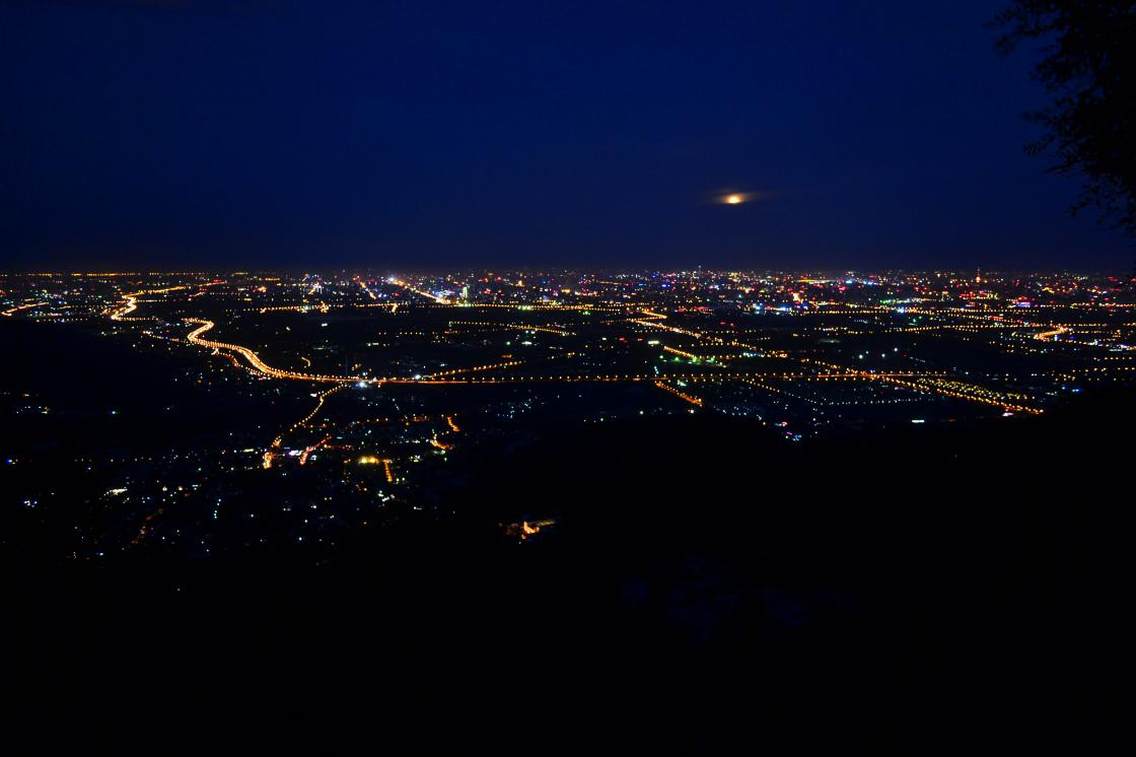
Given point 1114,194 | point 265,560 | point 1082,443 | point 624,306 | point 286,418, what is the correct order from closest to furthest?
1. point 1082,443
2. point 1114,194
3. point 265,560
4. point 286,418
5. point 624,306

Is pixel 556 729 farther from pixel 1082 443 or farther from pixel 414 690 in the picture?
pixel 1082 443

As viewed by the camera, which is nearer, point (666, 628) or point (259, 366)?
point (666, 628)

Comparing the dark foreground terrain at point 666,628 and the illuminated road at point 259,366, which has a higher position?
the dark foreground terrain at point 666,628

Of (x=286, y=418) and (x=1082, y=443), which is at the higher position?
(x=1082, y=443)

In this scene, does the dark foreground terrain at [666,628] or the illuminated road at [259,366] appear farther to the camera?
the illuminated road at [259,366]

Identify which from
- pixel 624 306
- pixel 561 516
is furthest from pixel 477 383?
pixel 624 306

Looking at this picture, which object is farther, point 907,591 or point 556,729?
point 907,591

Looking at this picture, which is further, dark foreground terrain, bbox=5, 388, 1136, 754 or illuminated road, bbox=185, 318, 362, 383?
illuminated road, bbox=185, 318, 362, 383

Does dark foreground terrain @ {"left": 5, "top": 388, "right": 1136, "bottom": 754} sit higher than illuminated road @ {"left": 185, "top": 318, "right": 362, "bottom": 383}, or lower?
higher
